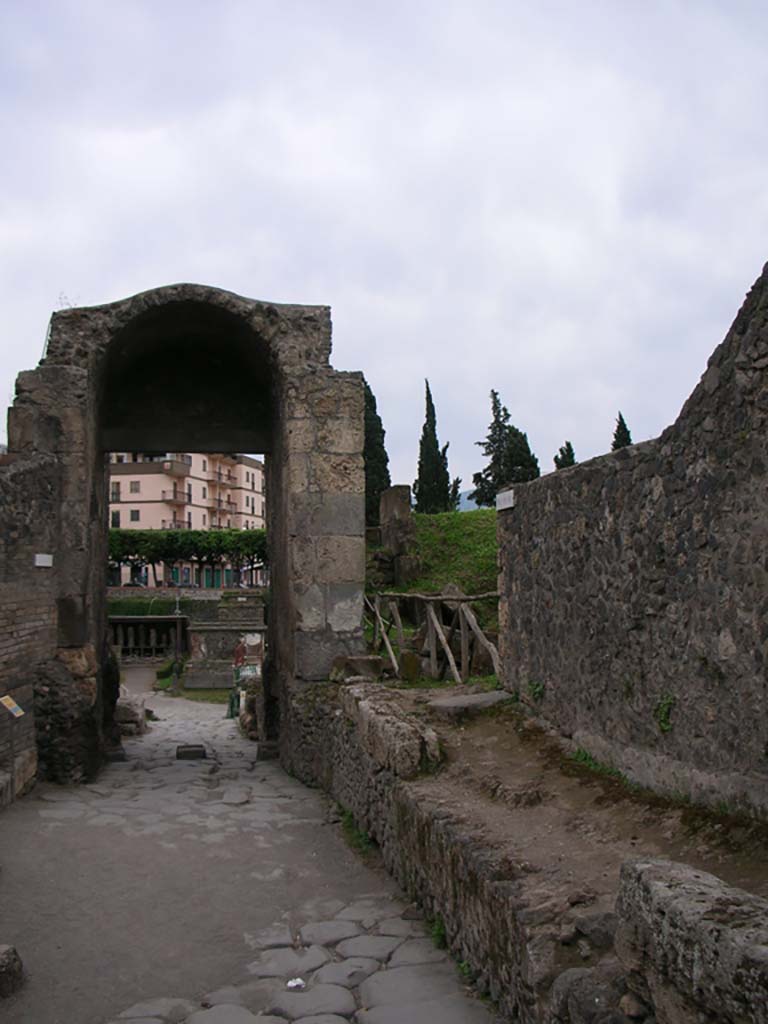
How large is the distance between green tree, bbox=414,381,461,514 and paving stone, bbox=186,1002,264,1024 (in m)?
28.1

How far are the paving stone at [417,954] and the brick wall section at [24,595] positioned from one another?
170 inches

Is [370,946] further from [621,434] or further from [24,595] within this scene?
[621,434]

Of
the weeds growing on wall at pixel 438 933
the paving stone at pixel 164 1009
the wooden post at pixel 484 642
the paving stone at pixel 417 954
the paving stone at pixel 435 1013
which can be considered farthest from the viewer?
the wooden post at pixel 484 642

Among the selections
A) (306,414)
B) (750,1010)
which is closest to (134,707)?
(306,414)

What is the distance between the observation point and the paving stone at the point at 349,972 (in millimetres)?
4301

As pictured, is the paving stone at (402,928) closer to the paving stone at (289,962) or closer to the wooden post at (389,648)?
the paving stone at (289,962)

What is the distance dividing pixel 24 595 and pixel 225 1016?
A: 533cm

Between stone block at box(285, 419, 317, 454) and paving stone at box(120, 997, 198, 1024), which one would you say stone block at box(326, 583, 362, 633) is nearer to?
stone block at box(285, 419, 317, 454)

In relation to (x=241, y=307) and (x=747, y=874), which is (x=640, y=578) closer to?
(x=747, y=874)

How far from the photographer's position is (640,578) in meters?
4.60

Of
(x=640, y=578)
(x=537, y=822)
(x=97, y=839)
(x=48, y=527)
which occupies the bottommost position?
(x=97, y=839)

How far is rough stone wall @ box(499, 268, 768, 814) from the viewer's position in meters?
3.55

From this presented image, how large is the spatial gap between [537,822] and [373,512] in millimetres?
22368

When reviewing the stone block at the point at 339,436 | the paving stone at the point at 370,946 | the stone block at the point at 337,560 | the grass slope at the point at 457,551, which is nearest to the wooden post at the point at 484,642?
the stone block at the point at 337,560
